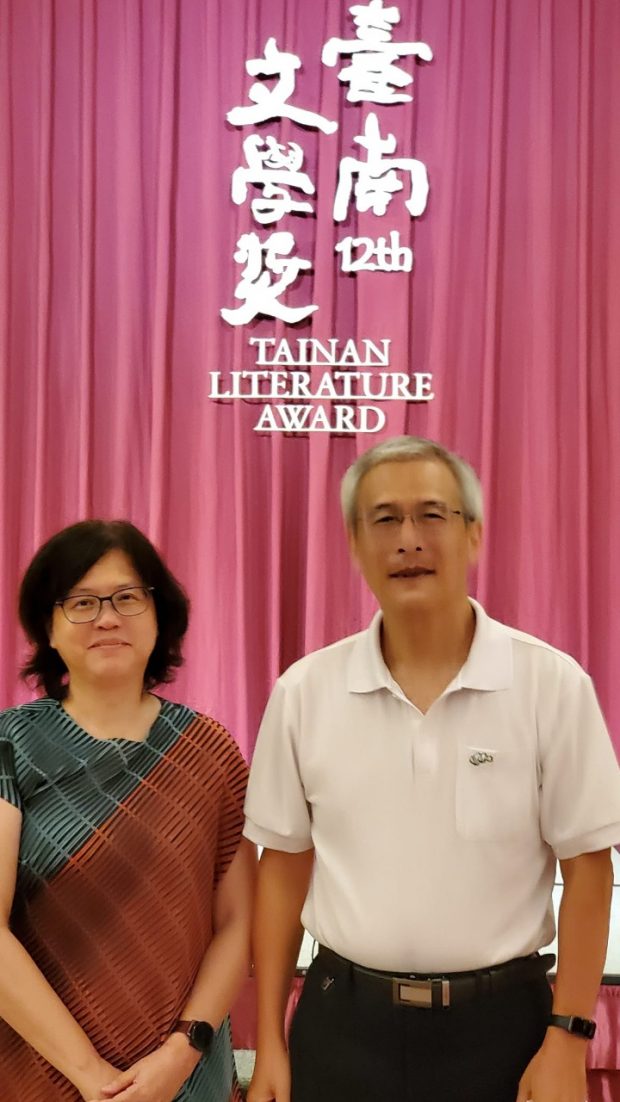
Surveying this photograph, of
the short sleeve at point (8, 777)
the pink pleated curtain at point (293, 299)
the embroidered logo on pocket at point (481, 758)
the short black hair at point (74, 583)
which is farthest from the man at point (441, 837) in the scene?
the pink pleated curtain at point (293, 299)

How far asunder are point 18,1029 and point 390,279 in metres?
1.93

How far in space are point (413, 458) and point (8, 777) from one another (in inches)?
28.3

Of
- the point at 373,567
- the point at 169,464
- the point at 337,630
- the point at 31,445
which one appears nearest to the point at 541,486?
the point at 337,630

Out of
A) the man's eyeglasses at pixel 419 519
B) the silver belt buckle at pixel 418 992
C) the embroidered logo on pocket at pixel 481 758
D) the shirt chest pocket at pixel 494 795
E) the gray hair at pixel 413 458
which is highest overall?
the gray hair at pixel 413 458

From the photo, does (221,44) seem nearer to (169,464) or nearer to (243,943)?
(169,464)

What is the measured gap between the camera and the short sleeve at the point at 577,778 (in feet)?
3.68

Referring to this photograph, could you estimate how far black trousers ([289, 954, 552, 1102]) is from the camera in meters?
1.13

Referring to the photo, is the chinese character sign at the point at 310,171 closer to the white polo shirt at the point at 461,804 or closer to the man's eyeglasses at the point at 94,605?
the man's eyeglasses at the point at 94,605

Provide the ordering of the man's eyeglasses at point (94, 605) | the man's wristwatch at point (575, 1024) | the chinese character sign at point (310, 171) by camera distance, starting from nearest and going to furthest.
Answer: the man's wristwatch at point (575, 1024), the man's eyeglasses at point (94, 605), the chinese character sign at point (310, 171)

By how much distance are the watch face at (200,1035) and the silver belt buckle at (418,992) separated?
29cm

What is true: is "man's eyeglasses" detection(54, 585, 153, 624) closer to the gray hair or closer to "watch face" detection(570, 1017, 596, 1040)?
the gray hair

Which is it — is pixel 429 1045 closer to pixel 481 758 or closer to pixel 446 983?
pixel 446 983

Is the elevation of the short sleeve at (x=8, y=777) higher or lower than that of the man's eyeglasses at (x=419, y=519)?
lower

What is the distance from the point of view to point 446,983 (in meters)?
1.12
